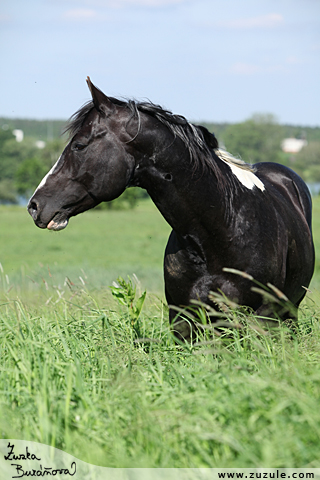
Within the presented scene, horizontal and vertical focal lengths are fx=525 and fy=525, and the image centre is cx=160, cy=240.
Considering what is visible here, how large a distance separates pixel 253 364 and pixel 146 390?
0.64 metres

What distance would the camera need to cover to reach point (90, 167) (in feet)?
12.2

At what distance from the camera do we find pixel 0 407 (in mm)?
2775

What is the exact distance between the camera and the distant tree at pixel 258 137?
12718cm

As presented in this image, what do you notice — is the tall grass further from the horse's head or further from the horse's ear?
the horse's ear

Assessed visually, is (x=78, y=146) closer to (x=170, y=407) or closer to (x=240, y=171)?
(x=240, y=171)

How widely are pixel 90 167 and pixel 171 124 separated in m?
0.68

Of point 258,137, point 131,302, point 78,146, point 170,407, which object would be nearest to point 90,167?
point 78,146

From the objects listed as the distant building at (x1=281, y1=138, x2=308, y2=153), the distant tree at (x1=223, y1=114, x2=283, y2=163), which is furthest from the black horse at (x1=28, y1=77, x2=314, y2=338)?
the distant building at (x1=281, y1=138, x2=308, y2=153)

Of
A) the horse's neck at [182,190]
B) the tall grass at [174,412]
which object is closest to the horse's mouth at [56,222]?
the horse's neck at [182,190]

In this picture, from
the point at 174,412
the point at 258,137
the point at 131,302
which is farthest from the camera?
the point at 258,137

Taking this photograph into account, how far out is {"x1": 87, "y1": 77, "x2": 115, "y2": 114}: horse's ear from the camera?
371 cm

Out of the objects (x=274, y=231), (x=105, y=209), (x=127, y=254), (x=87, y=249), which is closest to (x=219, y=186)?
(x=274, y=231)

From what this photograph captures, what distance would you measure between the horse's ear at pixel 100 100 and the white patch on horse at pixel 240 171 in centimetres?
101

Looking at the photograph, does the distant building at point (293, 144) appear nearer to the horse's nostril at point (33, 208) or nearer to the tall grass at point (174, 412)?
the horse's nostril at point (33, 208)
